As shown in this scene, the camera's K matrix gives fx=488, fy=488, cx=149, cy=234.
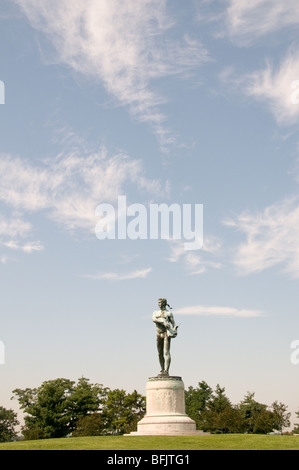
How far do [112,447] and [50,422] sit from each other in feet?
169

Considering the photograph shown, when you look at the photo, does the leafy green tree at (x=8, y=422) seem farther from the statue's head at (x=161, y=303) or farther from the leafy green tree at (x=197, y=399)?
the statue's head at (x=161, y=303)

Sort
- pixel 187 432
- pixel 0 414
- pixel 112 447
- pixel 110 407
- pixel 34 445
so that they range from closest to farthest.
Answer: pixel 112 447 < pixel 34 445 < pixel 187 432 < pixel 110 407 < pixel 0 414

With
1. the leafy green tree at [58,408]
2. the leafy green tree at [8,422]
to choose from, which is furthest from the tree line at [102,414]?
the leafy green tree at [8,422]

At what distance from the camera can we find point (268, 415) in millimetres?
62000

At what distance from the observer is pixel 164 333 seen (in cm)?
2670

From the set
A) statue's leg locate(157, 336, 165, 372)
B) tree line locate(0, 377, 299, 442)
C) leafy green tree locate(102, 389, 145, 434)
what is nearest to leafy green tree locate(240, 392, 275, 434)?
tree line locate(0, 377, 299, 442)

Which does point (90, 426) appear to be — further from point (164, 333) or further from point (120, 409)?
point (164, 333)

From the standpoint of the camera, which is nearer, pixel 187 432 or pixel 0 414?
pixel 187 432

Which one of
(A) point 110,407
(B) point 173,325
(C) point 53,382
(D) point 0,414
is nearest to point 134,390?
(A) point 110,407

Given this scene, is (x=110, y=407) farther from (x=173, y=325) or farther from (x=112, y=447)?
(x=112, y=447)

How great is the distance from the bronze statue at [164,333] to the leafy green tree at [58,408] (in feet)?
140

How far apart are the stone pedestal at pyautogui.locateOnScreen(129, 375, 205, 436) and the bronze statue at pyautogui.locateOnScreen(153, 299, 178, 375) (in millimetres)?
979

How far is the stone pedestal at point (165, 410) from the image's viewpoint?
2395 cm

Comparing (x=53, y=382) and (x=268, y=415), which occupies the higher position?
(x=53, y=382)
